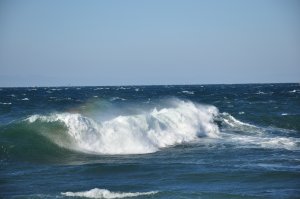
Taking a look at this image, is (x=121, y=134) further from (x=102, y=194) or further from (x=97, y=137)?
(x=102, y=194)

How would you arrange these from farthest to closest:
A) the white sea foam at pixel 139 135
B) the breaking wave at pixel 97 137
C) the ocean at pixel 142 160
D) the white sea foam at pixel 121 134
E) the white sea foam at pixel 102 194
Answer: the white sea foam at pixel 139 135, the white sea foam at pixel 121 134, the breaking wave at pixel 97 137, the ocean at pixel 142 160, the white sea foam at pixel 102 194

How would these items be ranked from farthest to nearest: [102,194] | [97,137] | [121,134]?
[121,134], [97,137], [102,194]

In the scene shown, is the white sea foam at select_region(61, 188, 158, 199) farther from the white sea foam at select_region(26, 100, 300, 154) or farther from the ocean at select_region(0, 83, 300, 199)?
the white sea foam at select_region(26, 100, 300, 154)

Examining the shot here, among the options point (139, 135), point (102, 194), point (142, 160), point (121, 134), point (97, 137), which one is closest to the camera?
point (102, 194)

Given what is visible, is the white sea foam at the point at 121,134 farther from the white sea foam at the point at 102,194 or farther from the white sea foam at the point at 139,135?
the white sea foam at the point at 102,194

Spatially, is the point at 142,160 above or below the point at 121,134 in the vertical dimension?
below

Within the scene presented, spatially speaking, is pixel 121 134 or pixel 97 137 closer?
pixel 97 137

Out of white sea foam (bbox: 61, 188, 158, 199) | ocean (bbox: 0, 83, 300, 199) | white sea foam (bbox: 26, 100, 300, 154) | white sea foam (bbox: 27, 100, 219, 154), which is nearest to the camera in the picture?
white sea foam (bbox: 61, 188, 158, 199)

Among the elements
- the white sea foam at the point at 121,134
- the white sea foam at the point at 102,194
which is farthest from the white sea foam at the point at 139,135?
the white sea foam at the point at 102,194

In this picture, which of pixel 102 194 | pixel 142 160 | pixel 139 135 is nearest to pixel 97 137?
pixel 139 135

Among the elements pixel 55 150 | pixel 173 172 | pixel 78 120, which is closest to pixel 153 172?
pixel 173 172

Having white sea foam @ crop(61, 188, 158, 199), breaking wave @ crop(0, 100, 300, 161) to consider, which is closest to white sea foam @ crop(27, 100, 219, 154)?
breaking wave @ crop(0, 100, 300, 161)

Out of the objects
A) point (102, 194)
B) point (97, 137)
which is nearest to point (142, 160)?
point (97, 137)

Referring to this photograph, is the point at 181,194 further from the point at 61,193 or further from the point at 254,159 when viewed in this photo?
the point at 254,159
